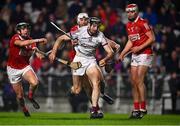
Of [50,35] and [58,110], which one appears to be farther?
[50,35]

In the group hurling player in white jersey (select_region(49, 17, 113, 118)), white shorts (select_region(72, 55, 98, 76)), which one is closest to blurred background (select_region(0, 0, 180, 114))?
hurling player in white jersey (select_region(49, 17, 113, 118))

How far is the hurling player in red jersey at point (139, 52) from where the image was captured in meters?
18.3

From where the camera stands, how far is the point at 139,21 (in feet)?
60.7

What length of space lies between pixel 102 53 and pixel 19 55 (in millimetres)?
6640

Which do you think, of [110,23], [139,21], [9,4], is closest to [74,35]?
[139,21]

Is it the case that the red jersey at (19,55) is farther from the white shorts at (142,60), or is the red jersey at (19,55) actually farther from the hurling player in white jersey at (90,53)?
the white shorts at (142,60)

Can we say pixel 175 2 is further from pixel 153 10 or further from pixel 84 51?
pixel 84 51

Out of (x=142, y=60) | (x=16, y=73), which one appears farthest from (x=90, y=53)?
(x=16, y=73)

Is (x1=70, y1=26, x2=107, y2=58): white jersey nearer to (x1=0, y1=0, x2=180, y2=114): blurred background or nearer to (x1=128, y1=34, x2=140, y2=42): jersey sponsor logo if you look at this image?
(x1=128, y1=34, x2=140, y2=42): jersey sponsor logo

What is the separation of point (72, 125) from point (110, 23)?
11.6 meters

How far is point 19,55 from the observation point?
19406 millimetres

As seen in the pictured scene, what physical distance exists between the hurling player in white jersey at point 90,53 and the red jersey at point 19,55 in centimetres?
103

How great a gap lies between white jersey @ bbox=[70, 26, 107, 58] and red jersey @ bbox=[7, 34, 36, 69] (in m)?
1.37

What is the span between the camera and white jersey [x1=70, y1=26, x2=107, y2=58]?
1819 cm
